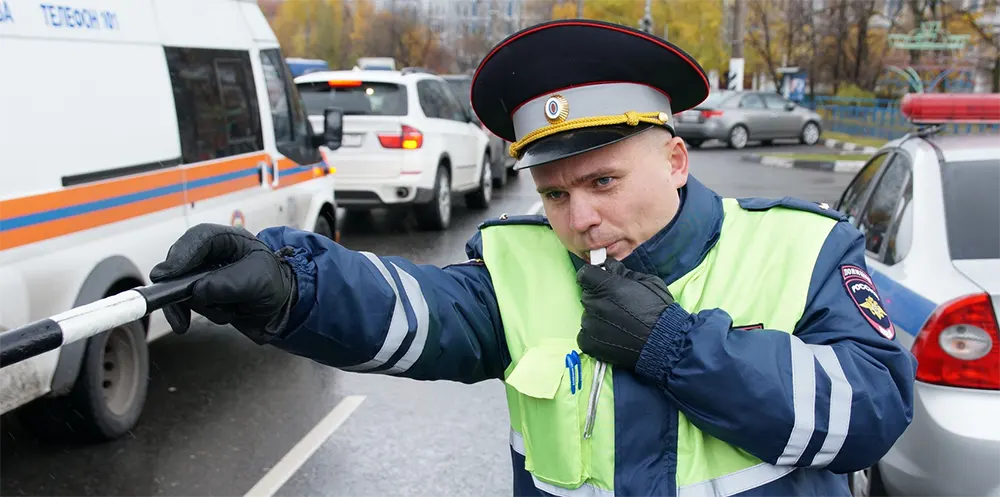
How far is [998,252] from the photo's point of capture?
3.12 m

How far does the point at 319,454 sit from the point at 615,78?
10.1ft

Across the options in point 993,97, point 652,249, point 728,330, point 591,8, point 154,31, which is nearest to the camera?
point 728,330

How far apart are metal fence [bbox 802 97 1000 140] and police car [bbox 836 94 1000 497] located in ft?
57.4

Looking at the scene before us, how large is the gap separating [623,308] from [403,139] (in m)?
8.40

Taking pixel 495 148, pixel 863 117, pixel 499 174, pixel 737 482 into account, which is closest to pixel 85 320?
pixel 737 482

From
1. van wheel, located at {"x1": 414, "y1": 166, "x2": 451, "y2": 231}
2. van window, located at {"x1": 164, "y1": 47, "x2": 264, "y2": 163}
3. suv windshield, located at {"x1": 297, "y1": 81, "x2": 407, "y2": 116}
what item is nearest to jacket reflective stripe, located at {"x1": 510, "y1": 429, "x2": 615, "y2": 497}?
van window, located at {"x1": 164, "y1": 47, "x2": 264, "y2": 163}

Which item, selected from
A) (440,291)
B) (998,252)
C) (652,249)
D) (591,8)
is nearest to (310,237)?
(440,291)

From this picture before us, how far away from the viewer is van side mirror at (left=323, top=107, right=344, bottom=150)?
6.52m

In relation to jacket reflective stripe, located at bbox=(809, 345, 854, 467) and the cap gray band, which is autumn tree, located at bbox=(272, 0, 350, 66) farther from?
jacket reflective stripe, located at bbox=(809, 345, 854, 467)

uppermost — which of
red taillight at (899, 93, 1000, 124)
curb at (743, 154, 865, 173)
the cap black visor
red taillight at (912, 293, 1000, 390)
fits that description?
the cap black visor

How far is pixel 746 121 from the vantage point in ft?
73.9

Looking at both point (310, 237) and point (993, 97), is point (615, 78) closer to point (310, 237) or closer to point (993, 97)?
point (310, 237)

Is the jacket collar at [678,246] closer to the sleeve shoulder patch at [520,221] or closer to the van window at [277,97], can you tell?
the sleeve shoulder patch at [520,221]

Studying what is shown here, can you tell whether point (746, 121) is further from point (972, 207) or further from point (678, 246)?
point (678, 246)
